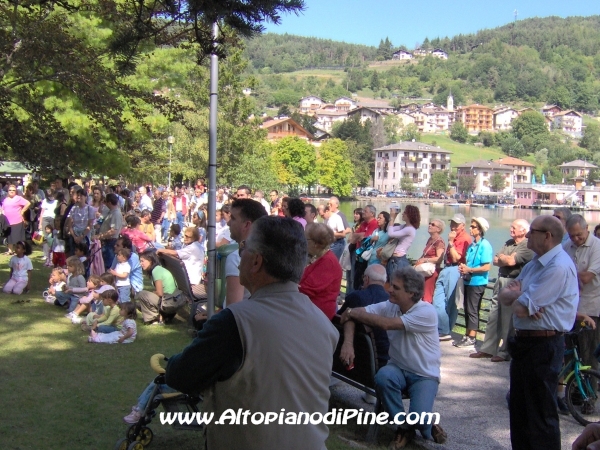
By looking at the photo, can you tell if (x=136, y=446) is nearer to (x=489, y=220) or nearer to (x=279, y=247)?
(x=279, y=247)

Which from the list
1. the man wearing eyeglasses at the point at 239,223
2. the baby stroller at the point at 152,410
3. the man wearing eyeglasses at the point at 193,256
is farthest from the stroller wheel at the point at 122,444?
the man wearing eyeglasses at the point at 193,256

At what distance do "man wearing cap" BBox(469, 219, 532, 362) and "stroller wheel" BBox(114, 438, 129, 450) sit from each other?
16.6ft

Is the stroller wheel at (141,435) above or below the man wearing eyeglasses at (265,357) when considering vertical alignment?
below

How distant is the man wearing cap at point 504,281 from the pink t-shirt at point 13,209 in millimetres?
11746

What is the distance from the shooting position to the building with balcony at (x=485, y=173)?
142 m

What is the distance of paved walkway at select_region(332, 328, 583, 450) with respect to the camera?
5793mm

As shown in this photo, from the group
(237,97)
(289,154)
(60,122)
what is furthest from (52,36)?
(289,154)

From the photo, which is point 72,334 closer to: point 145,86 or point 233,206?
point 233,206

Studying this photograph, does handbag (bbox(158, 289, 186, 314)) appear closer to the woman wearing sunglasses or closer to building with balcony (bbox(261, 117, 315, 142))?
the woman wearing sunglasses

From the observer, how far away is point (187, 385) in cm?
261

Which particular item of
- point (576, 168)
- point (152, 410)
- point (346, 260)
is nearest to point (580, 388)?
point (152, 410)

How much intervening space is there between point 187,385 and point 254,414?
29 centimetres

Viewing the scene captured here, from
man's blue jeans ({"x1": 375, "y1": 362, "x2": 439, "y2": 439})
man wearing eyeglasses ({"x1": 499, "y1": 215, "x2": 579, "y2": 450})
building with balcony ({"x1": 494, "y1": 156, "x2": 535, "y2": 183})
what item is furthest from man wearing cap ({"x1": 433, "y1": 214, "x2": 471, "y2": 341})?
building with balcony ({"x1": 494, "y1": 156, "x2": 535, "y2": 183})

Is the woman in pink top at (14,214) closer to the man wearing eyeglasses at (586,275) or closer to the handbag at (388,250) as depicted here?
the handbag at (388,250)
